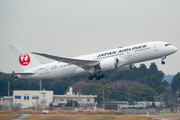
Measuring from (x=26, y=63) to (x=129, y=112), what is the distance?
94.4 ft

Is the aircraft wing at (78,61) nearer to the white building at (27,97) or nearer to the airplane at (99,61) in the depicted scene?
the airplane at (99,61)

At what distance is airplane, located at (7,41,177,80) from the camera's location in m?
46.1

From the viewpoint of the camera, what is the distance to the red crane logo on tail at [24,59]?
56.6 metres

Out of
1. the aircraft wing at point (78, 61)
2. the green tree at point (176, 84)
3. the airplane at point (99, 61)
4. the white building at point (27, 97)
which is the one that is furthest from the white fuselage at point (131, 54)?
the green tree at point (176, 84)

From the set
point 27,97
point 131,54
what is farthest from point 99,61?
point 27,97

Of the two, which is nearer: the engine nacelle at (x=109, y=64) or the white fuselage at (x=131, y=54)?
the white fuselage at (x=131, y=54)

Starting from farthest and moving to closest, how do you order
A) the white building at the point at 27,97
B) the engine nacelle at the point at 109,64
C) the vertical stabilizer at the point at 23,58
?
the white building at the point at 27,97 < the vertical stabilizer at the point at 23,58 < the engine nacelle at the point at 109,64

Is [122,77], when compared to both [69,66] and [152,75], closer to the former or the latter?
[152,75]

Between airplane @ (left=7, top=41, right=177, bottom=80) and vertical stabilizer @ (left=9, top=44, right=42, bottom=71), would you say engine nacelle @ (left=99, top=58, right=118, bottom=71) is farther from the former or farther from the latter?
vertical stabilizer @ (left=9, top=44, right=42, bottom=71)

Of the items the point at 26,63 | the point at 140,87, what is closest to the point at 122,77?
the point at 140,87

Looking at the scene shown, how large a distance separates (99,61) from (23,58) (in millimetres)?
17362

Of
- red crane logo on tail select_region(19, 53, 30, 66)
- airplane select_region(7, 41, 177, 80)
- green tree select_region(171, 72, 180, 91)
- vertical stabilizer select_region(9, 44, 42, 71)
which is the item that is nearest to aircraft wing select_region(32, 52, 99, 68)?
airplane select_region(7, 41, 177, 80)

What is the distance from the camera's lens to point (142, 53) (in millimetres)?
46156

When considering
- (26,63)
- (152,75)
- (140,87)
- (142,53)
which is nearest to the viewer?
(142,53)
